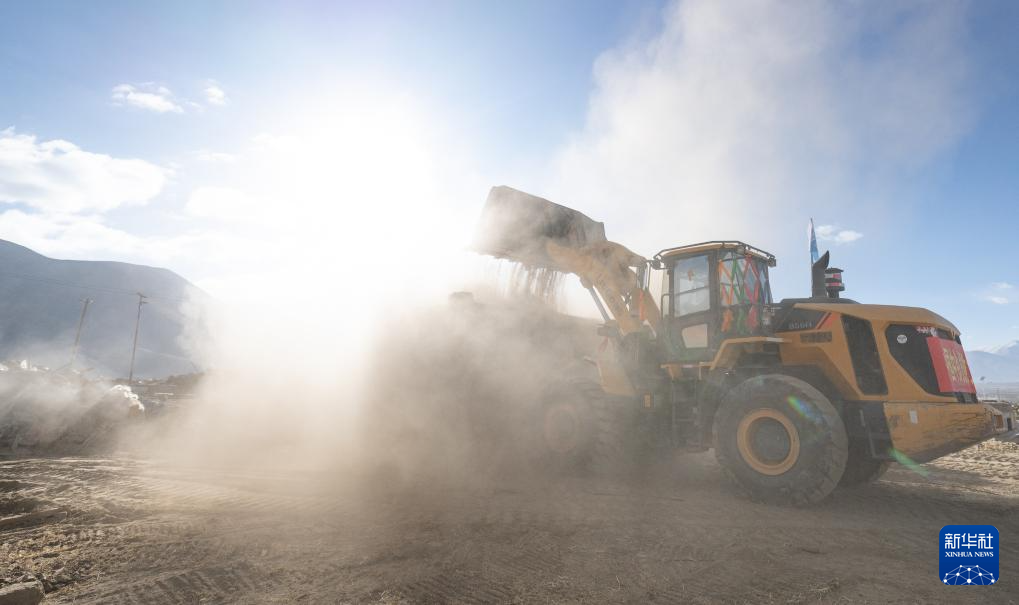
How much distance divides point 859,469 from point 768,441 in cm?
220

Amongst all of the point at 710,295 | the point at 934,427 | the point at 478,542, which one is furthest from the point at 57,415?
the point at 934,427

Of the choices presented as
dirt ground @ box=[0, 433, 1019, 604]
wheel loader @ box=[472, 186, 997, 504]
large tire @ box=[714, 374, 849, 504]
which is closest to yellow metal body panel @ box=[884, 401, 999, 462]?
wheel loader @ box=[472, 186, 997, 504]

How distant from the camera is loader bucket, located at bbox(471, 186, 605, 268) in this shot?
970 cm

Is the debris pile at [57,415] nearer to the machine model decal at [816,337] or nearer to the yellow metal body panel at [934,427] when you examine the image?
the machine model decal at [816,337]

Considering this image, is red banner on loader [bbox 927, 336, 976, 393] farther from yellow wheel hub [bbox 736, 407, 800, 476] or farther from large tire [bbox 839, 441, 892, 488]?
yellow wheel hub [bbox 736, 407, 800, 476]

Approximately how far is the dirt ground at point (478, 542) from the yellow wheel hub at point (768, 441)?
481 millimetres

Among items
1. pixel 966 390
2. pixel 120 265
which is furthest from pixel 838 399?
pixel 120 265

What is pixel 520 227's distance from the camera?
981cm

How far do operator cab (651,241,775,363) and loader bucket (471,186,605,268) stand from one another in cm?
237

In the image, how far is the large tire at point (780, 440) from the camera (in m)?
5.63

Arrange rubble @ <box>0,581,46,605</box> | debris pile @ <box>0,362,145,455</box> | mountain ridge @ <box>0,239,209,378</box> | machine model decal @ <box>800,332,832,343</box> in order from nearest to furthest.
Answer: rubble @ <box>0,581,46,605</box> → machine model decal @ <box>800,332,832,343</box> → debris pile @ <box>0,362,145,455</box> → mountain ridge @ <box>0,239,209,378</box>

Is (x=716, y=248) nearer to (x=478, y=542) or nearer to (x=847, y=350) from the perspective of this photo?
(x=847, y=350)

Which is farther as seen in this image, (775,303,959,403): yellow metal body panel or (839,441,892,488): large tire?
(839,441,892,488): large tire

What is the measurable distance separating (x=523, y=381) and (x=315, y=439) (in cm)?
494
